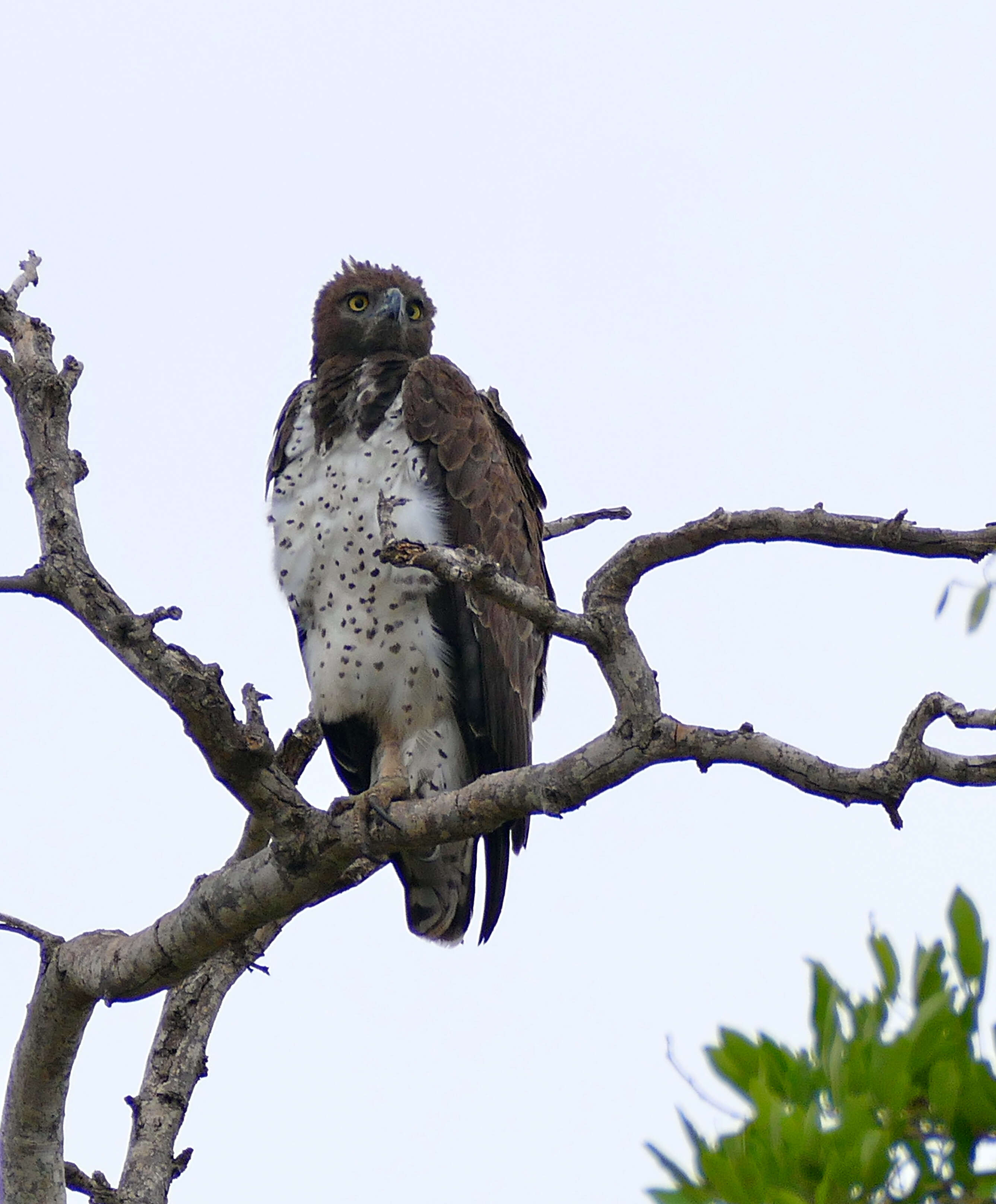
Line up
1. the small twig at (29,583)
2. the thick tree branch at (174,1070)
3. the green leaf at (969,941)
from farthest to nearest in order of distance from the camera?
the thick tree branch at (174,1070), the small twig at (29,583), the green leaf at (969,941)

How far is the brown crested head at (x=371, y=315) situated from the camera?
7.22m

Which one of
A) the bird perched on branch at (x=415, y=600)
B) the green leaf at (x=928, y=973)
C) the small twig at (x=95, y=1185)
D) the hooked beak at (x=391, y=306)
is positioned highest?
the hooked beak at (x=391, y=306)

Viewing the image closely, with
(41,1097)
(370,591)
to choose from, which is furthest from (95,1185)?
(370,591)

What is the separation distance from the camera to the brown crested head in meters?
7.22

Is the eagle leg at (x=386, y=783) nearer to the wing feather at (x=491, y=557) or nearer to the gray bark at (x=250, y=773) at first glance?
the gray bark at (x=250, y=773)

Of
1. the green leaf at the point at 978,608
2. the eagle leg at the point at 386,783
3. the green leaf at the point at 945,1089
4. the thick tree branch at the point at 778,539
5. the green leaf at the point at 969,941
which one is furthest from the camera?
the eagle leg at the point at 386,783

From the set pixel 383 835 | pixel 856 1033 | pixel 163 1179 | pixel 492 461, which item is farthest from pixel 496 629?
→ pixel 856 1033

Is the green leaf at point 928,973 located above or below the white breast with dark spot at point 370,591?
below

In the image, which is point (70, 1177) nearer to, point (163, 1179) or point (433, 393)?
point (163, 1179)

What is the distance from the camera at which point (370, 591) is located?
6.09 m

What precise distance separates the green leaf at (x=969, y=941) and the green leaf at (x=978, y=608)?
0.80 m

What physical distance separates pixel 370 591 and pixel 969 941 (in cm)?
421

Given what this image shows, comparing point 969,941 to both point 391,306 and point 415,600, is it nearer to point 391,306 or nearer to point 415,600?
point 415,600

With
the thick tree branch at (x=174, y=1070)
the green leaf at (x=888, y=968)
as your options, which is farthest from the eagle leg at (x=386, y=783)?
the green leaf at (x=888, y=968)
